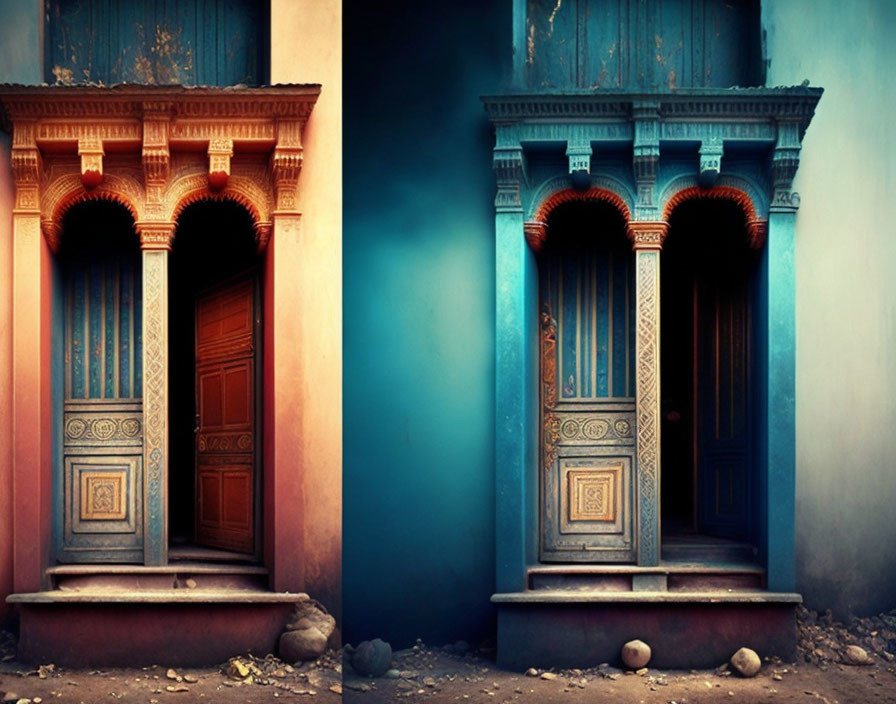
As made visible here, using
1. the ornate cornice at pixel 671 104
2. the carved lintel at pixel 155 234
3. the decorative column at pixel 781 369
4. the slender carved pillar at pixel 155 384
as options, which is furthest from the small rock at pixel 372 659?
the ornate cornice at pixel 671 104

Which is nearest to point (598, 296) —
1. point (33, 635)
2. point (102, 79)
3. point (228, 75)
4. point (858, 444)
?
point (858, 444)

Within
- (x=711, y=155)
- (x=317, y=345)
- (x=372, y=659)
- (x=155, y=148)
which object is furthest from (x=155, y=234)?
(x=711, y=155)

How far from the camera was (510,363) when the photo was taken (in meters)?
6.96

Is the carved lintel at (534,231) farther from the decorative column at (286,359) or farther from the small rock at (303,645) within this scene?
the small rock at (303,645)

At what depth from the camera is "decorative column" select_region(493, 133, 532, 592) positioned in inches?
271

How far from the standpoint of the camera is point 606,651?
22.2 ft

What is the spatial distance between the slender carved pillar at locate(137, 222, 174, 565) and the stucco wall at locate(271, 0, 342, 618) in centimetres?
88

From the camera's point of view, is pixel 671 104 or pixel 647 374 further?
pixel 647 374

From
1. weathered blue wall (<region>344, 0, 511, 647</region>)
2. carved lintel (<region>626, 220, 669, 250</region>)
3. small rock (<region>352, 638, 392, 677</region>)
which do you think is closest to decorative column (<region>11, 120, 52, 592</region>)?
weathered blue wall (<region>344, 0, 511, 647</region>)

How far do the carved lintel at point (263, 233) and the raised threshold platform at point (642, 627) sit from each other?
9.81 feet

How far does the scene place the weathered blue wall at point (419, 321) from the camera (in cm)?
727

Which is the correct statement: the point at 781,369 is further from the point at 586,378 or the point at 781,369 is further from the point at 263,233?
the point at 263,233

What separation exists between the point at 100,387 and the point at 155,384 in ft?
2.53

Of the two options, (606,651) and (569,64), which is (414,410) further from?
(569,64)
